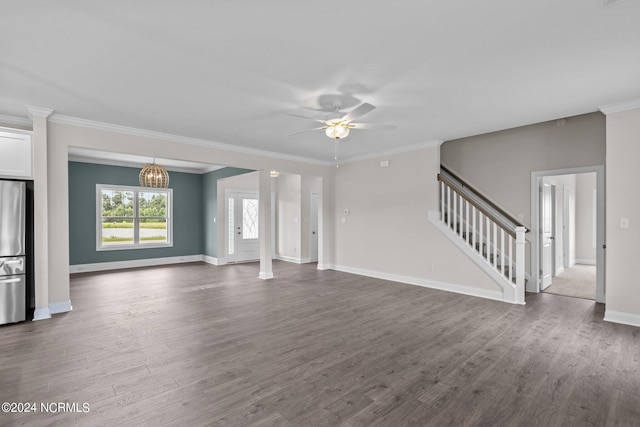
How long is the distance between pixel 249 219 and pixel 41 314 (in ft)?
18.4

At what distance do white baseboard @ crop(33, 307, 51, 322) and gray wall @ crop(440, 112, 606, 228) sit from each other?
711cm

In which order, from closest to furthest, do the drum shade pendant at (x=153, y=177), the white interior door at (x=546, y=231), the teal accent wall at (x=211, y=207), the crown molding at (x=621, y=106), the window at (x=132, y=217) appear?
1. the crown molding at (x=621, y=106)
2. the white interior door at (x=546, y=231)
3. the drum shade pendant at (x=153, y=177)
4. the window at (x=132, y=217)
5. the teal accent wall at (x=211, y=207)

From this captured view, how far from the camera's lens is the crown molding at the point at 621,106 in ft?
12.0

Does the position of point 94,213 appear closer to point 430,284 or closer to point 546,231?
point 430,284

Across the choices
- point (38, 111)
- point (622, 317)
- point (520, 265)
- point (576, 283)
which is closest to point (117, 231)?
point (38, 111)

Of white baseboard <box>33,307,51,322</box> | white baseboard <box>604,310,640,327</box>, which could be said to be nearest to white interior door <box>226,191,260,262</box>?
white baseboard <box>33,307,51,322</box>

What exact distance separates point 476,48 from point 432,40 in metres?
0.42

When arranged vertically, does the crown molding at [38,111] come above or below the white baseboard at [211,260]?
above

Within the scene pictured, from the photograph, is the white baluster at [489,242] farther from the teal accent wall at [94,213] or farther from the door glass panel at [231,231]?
the teal accent wall at [94,213]

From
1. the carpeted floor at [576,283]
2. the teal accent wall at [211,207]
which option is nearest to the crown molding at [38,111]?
the teal accent wall at [211,207]

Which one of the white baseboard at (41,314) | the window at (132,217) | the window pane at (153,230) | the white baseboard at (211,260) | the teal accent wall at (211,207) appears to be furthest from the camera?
the teal accent wall at (211,207)

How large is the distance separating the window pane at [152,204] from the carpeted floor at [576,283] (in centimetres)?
910

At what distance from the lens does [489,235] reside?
17.4 feet

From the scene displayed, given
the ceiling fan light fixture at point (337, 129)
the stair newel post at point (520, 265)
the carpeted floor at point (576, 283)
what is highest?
the ceiling fan light fixture at point (337, 129)
